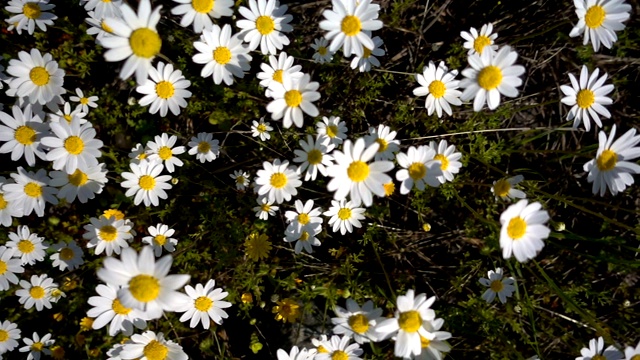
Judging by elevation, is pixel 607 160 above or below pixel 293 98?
below

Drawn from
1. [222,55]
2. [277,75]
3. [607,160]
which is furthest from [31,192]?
[607,160]

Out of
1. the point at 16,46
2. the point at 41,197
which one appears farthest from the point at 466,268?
the point at 16,46

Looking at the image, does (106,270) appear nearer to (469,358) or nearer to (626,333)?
(469,358)

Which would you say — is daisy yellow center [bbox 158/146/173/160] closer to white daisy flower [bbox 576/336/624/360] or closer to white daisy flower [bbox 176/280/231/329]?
white daisy flower [bbox 176/280/231/329]

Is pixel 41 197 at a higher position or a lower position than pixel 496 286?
higher

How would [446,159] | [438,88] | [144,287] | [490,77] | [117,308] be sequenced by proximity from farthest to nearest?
1. [438,88]
2. [446,159]
3. [117,308]
4. [490,77]
5. [144,287]

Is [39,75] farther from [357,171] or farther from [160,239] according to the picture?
[357,171]

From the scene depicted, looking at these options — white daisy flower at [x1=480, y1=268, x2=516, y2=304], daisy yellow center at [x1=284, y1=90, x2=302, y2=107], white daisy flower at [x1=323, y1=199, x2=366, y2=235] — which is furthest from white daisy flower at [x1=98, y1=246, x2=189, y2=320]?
white daisy flower at [x1=480, y1=268, x2=516, y2=304]
